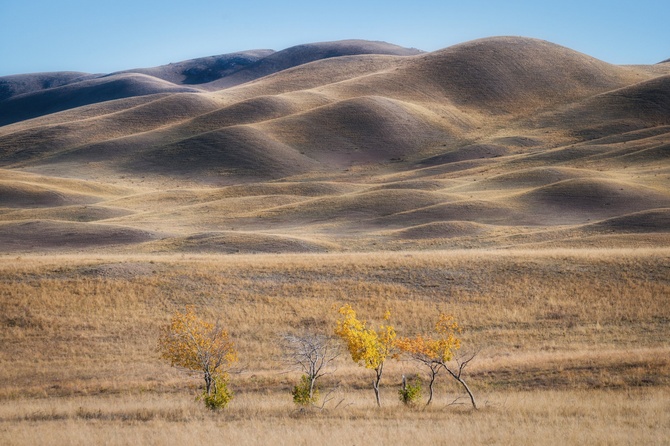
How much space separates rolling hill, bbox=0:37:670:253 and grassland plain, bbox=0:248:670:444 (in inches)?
451

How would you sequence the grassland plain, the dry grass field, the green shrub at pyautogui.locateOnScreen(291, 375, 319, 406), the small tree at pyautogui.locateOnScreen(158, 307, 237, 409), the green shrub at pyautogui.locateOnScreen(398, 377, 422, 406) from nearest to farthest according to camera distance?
the grassland plain → the dry grass field → the green shrub at pyautogui.locateOnScreen(291, 375, 319, 406) → the green shrub at pyautogui.locateOnScreen(398, 377, 422, 406) → the small tree at pyautogui.locateOnScreen(158, 307, 237, 409)

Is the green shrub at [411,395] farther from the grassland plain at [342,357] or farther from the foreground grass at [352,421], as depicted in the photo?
the grassland plain at [342,357]

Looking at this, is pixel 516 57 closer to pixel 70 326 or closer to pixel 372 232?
pixel 372 232

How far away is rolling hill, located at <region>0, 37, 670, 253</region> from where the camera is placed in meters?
56.2

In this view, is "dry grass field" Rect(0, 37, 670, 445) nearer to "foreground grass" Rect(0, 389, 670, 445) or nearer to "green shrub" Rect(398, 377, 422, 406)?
"foreground grass" Rect(0, 389, 670, 445)

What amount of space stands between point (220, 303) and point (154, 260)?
7.85 metres

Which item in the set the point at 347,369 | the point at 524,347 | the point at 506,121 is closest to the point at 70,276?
the point at 347,369

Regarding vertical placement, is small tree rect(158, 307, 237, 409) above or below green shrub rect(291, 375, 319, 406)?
above

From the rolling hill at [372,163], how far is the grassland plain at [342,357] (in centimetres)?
1145

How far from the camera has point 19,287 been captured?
110 feet

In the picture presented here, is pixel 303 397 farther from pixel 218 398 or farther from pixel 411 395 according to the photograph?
pixel 411 395

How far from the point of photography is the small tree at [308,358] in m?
18.9

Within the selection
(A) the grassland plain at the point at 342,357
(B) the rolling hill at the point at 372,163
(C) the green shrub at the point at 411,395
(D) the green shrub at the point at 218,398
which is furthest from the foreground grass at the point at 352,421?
(B) the rolling hill at the point at 372,163

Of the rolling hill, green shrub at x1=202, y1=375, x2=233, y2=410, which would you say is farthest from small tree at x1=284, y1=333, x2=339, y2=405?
the rolling hill
